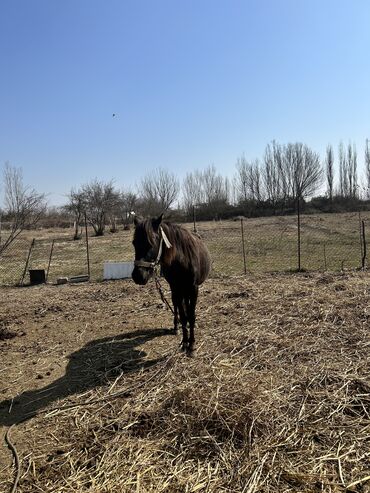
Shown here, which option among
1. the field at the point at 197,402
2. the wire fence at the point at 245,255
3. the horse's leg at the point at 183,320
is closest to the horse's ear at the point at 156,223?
the horse's leg at the point at 183,320

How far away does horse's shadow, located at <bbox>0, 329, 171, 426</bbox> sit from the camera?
4.18 meters

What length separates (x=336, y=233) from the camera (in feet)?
81.3

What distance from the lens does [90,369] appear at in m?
5.11

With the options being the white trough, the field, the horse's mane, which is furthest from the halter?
the white trough

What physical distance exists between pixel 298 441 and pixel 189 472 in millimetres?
910

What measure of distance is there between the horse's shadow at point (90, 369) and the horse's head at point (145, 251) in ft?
4.07

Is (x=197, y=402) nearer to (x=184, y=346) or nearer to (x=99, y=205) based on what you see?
(x=184, y=346)

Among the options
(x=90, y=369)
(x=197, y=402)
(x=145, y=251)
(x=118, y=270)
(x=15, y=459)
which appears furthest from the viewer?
(x=118, y=270)

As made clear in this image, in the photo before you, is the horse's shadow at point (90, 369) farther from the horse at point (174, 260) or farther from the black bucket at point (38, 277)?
the black bucket at point (38, 277)

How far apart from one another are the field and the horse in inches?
21.9

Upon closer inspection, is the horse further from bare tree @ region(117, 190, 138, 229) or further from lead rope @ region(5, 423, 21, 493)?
bare tree @ region(117, 190, 138, 229)

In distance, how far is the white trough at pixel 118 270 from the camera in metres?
12.0

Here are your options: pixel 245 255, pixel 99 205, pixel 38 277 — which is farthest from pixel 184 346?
pixel 99 205

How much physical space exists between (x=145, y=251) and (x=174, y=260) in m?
0.69
